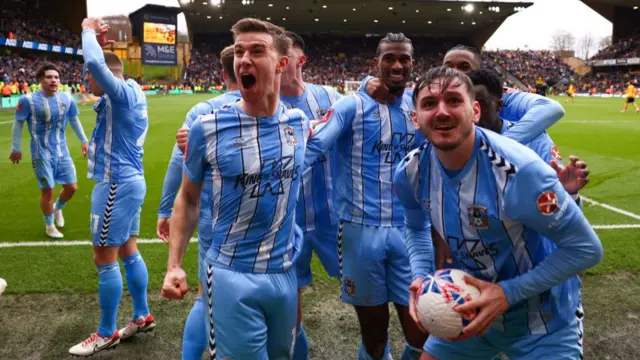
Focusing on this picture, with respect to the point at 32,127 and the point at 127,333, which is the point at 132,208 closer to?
the point at 127,333

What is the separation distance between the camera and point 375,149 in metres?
3.62

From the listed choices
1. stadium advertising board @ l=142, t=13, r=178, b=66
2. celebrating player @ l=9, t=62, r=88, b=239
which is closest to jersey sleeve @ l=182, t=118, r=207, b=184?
celebrating player @ l=9, t=62, r=88, b=239

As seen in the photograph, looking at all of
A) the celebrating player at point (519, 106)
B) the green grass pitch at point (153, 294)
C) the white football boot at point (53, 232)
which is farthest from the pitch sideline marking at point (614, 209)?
the white football boot at point (53, 232)

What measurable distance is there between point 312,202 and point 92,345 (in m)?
2.11

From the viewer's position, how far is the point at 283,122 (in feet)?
9.12

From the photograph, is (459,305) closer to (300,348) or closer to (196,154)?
(196,154)

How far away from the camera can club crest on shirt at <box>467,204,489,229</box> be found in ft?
7.64

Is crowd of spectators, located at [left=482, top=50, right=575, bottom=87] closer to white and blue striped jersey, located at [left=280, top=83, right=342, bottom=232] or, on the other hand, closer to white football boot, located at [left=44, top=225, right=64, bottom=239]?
white football boot, located at [left=44, top=225, right=64, bottom=239]

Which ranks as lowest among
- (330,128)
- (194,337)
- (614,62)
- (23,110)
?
(194,337)

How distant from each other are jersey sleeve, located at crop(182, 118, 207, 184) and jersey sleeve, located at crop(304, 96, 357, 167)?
76 centimetres

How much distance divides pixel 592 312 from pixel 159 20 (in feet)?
178

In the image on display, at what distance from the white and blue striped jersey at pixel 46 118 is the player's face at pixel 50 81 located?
0.24 m

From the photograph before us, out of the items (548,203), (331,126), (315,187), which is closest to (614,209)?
(315,187)

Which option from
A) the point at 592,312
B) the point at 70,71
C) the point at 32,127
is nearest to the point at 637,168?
the point at 592,312
